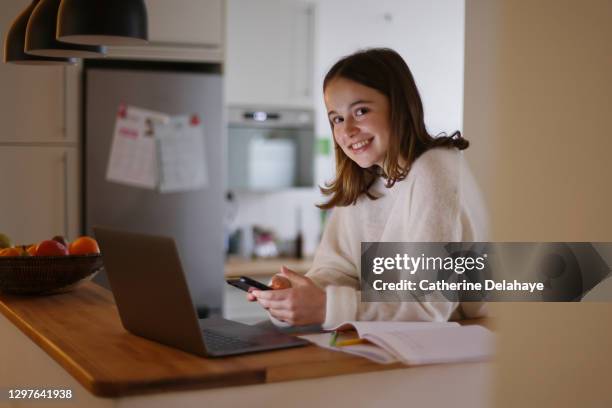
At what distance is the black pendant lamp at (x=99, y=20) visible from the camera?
153 cm

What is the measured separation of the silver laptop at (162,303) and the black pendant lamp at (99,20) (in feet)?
1.26

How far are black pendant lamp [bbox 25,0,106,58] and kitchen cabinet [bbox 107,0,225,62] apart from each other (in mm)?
1571

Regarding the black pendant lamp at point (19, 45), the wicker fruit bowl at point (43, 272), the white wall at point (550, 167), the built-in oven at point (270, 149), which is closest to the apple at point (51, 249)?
the wicker fruit bowl at point (43, 272)

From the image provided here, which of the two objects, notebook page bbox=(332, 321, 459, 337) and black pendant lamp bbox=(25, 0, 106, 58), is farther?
black pendant lamp bbox=(25, 0, 106, 58)

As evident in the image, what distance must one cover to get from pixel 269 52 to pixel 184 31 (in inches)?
20.5

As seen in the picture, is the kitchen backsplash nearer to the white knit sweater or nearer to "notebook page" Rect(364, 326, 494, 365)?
the white knit sweater

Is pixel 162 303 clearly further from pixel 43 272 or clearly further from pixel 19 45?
pixel 19 45

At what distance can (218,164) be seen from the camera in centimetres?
348

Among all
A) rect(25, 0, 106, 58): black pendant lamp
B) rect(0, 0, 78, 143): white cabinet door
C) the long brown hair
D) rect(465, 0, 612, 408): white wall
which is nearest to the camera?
rect(465, 0, 612, 408): white wall

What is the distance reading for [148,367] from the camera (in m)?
1.21

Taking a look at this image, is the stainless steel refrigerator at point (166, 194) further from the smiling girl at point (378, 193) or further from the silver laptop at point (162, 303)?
the silver laptop at point (162, 303)

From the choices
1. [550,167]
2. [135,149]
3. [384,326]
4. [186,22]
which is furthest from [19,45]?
[550,167]

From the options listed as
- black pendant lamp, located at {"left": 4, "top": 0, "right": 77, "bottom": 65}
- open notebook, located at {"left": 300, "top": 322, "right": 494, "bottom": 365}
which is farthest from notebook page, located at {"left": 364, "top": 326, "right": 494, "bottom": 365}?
black pendant lamp, located at {"left": 4, "top": 0, "right": 77, "bottom": 65}

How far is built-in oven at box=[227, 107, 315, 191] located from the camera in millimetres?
3830
